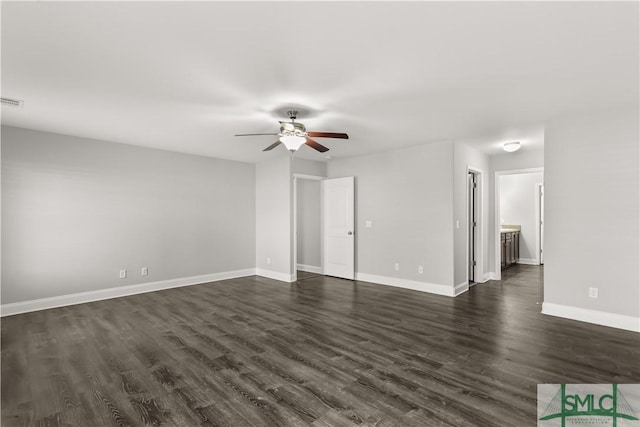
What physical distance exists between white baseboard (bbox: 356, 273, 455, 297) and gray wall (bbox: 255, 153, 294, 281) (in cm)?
151

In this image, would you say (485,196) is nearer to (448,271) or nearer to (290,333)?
(448,271)

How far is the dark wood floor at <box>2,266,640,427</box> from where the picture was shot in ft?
6.93

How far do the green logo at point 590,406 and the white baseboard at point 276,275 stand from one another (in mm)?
4492

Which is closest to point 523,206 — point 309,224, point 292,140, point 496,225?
point 496,225

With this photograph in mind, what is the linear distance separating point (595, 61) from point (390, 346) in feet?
9.76

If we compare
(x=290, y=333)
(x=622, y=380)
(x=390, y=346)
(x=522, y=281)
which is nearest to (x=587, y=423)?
(x=622, y=380)

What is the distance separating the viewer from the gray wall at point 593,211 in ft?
11.6

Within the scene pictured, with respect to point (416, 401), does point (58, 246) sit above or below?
above

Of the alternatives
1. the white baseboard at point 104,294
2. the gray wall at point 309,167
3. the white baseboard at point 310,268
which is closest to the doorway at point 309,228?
the white baseboard at point 310,268

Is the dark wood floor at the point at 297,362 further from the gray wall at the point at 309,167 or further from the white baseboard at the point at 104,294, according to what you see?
the gray wall at the point at 309,167

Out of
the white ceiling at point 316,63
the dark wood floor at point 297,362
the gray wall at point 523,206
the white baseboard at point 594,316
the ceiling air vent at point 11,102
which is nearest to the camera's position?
the white ceiling at point 316,63

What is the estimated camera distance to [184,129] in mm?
4402

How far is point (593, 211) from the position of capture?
12.3 feet

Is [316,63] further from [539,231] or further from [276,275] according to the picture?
[539,231]
